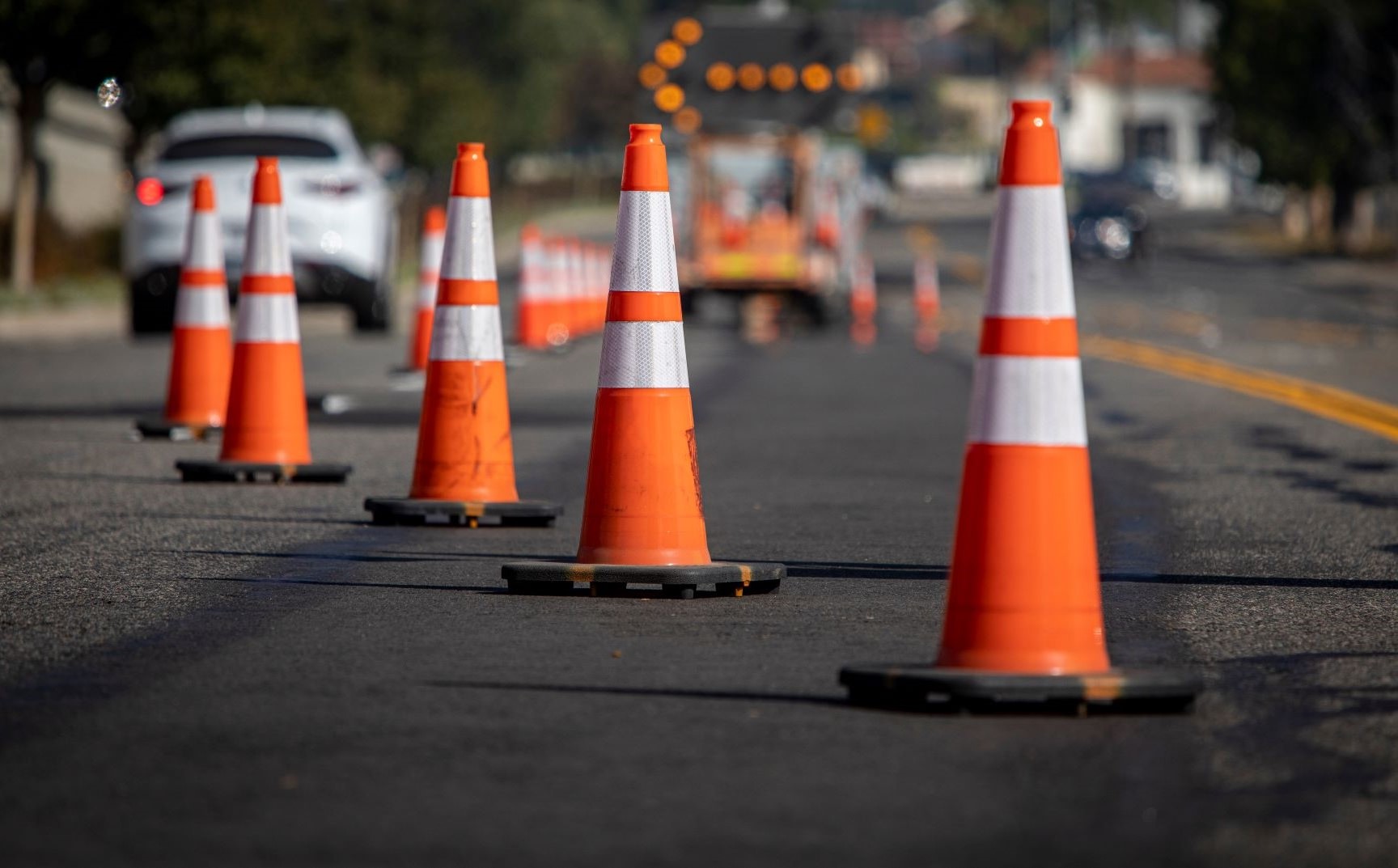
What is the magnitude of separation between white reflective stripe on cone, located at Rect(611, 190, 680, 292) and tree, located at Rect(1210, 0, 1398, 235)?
37.0 m

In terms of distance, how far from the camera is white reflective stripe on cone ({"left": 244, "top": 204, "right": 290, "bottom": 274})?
9.91m

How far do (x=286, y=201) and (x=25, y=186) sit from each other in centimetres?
1006

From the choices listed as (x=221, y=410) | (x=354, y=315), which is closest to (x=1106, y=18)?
(x=354, y=315)

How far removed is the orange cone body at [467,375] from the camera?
27.3 feet

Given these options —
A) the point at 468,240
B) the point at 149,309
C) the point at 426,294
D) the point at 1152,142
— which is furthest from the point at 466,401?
the point at 1152,142

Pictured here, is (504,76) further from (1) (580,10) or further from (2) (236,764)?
(2) (236,764)

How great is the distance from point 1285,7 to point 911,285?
1107cm

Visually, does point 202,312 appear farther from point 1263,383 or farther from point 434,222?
point 1263,383

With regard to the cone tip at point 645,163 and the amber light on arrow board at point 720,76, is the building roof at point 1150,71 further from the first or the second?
the cone tip at point 645,163

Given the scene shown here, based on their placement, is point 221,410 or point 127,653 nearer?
point 127,653

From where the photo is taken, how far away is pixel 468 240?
844 centimetres

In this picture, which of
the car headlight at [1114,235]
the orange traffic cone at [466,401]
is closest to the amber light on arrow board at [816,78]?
the orange traffic cone at [466,401]

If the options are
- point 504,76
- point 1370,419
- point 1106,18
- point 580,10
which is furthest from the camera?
point 1106,18

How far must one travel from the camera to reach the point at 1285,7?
1959 inches
